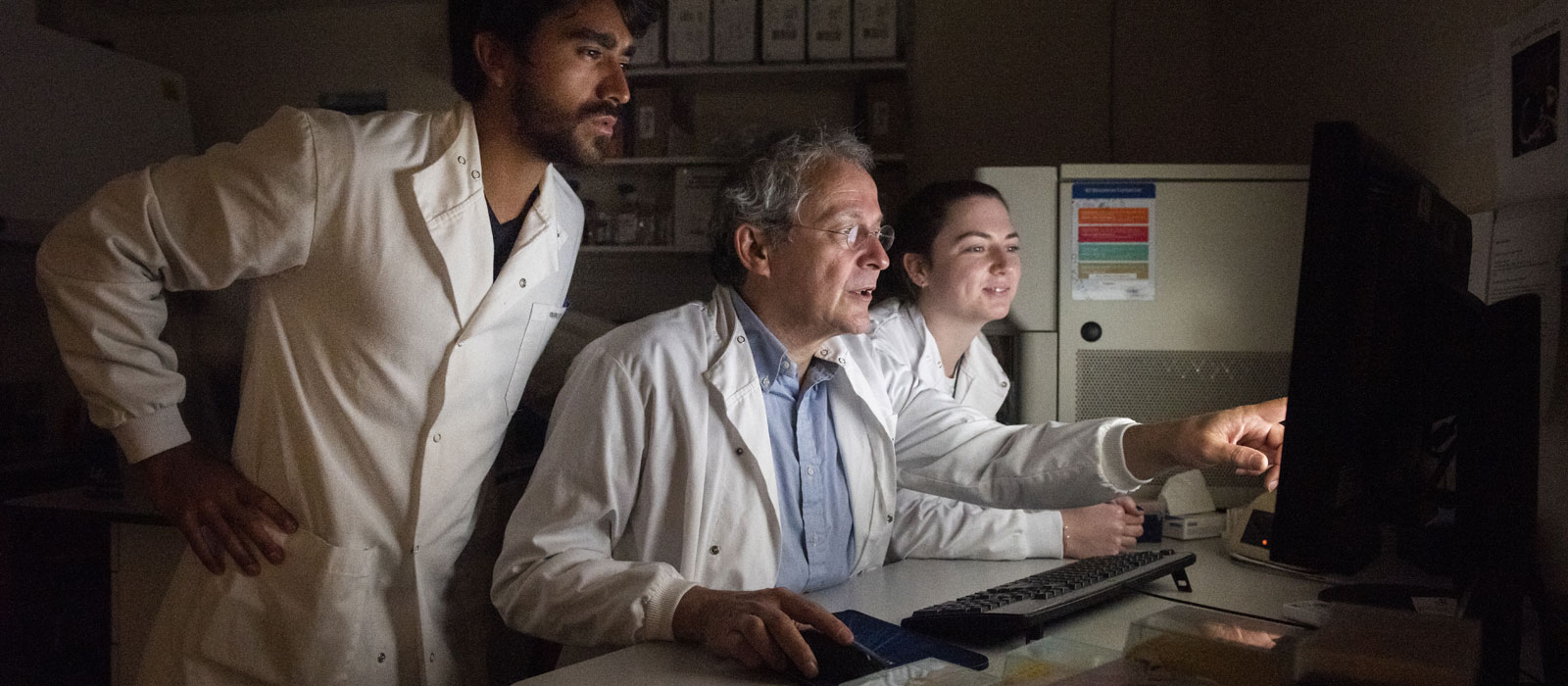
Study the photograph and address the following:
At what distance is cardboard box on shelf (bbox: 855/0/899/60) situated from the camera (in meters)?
3.25

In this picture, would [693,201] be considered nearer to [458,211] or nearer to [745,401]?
[458,211]

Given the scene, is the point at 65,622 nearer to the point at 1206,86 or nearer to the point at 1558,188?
the point at 1558,188

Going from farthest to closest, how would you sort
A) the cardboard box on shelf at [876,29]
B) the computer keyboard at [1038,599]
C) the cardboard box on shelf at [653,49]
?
the cardboard box on shelf at [653,49] → the cardboard box on shelf at [876,29] → the computer keyboard at [1038,599]

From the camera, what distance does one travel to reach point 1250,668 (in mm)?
794

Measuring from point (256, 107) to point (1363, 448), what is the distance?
427 cm

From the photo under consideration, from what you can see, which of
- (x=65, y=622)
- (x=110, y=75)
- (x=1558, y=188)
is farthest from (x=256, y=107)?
(x=1558, y=188)

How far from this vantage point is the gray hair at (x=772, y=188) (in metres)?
1.44

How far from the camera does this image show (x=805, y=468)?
1.38 m

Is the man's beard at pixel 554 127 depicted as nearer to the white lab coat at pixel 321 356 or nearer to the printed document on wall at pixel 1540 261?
the white lab coat at pixel 321 356

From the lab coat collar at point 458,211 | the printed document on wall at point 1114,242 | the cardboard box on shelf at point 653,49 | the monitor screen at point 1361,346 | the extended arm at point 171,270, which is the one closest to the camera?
the monitor screen at point 1361,346

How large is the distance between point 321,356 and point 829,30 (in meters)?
2.33

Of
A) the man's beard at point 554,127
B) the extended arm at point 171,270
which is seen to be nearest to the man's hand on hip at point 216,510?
the extended arm at point 171,270

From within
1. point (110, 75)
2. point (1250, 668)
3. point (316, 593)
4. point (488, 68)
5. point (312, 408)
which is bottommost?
point (316, 593)

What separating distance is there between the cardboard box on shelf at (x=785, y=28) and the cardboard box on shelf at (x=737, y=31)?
0.05 m
